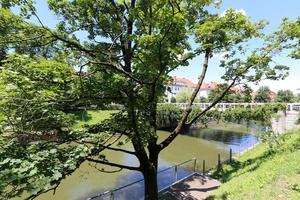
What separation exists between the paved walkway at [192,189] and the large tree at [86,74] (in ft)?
6.26

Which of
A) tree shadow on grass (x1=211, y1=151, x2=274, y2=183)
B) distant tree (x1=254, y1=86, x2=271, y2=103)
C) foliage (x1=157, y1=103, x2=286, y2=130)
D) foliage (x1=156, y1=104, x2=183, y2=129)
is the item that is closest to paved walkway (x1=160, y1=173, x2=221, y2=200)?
tree shadow on grass (x1=211, y1=151, x2=274, y2=183)

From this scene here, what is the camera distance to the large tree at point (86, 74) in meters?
4.52

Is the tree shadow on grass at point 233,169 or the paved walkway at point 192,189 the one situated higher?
the tree shadow on grass at point 233,169

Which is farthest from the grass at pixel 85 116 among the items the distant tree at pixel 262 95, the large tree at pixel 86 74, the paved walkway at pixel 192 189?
the distant tree at pixel 262 95

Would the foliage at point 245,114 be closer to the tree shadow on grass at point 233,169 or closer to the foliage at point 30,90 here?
the tree shadow on grass at point 233,169

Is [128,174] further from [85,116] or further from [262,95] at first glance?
[262,95]

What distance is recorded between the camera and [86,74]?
5.45 metres

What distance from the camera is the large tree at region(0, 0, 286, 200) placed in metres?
4.52

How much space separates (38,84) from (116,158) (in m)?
15.6

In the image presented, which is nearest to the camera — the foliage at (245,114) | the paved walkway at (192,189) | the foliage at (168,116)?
the paved walkway at (192,189)

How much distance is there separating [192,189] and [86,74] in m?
6.90

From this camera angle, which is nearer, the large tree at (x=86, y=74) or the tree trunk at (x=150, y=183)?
the large tree at (x=86, y=74)

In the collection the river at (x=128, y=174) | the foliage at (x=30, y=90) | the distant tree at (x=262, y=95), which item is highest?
the distant tree at (x=262, y=95)

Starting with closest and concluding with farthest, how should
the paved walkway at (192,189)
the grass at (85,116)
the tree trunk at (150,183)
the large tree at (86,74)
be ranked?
the large tree at (86,74) < the grass at (85,116) < the tree trunk at (150,183) < the paved walkway at (192,189)
